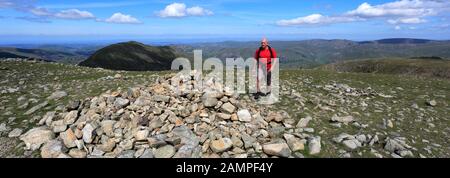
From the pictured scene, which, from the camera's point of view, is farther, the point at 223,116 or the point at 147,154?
the point at 223,116

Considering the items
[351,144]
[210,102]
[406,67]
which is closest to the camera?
[351,144]

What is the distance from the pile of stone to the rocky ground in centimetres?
4

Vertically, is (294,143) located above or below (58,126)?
below

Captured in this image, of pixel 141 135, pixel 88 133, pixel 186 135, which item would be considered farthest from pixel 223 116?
pixel 88 133

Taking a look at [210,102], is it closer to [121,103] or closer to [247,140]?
[247,140]

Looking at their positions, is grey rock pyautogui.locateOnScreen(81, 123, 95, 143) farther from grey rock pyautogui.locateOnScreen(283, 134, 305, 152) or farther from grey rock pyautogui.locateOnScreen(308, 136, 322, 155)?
grey rock pyautogui.locateOnScreen(308, 136, 322, 155)

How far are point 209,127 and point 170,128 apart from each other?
4.63 ft

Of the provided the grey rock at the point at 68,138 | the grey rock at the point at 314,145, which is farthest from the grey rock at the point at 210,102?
the grey rock at the point at 68,138

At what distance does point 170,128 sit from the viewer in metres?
12.6

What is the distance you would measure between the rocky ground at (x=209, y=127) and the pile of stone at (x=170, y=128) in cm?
4

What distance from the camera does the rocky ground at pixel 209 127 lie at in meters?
11.9

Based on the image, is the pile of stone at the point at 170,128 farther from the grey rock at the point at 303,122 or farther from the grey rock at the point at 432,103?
the grey rock at the point at 432,103
